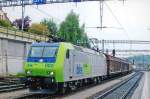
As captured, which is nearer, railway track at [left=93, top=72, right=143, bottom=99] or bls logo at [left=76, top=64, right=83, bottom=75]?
railway track at [left=93, top=72, right=143, bottom=99]

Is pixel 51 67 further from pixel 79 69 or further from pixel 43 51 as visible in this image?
Result: pixel 79 69

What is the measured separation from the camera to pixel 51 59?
2442 centimetres

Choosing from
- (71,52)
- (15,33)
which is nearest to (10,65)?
(15,33)

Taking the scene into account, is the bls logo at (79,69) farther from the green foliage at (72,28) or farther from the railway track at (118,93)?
the green foliage at (72,28)

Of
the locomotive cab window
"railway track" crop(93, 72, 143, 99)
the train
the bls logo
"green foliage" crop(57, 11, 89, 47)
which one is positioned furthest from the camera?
"green foliage" crop(57, 11, 89, 47)

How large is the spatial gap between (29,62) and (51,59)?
1390mm

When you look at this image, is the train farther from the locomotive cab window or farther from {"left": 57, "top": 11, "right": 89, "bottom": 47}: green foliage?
{"left": 57, "top": 11, "right": 89, "bottom": 47}: green foliage

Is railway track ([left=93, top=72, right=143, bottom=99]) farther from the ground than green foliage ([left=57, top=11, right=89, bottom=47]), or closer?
closer

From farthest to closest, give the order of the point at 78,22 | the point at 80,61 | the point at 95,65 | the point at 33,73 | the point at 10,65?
the point at 78,22
the point at 10,65
the point at 95,65
the point at 80,61
the point at 33,73

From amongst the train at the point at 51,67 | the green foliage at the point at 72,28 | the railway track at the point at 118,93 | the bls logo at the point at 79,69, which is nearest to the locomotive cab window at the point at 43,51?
the train at the point at 51,67

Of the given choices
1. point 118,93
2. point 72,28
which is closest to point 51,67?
point 118,93

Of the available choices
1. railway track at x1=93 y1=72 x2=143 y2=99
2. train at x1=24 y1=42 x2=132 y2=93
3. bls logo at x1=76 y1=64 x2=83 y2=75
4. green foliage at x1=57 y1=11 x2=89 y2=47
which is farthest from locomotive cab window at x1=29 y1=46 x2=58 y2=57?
green foliage at x1=57 y1=11 x2=89 y2=47

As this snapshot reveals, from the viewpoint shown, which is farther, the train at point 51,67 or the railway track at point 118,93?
the railway track at point 118,93

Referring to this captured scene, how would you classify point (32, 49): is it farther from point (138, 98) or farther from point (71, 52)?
point (138, 98)
